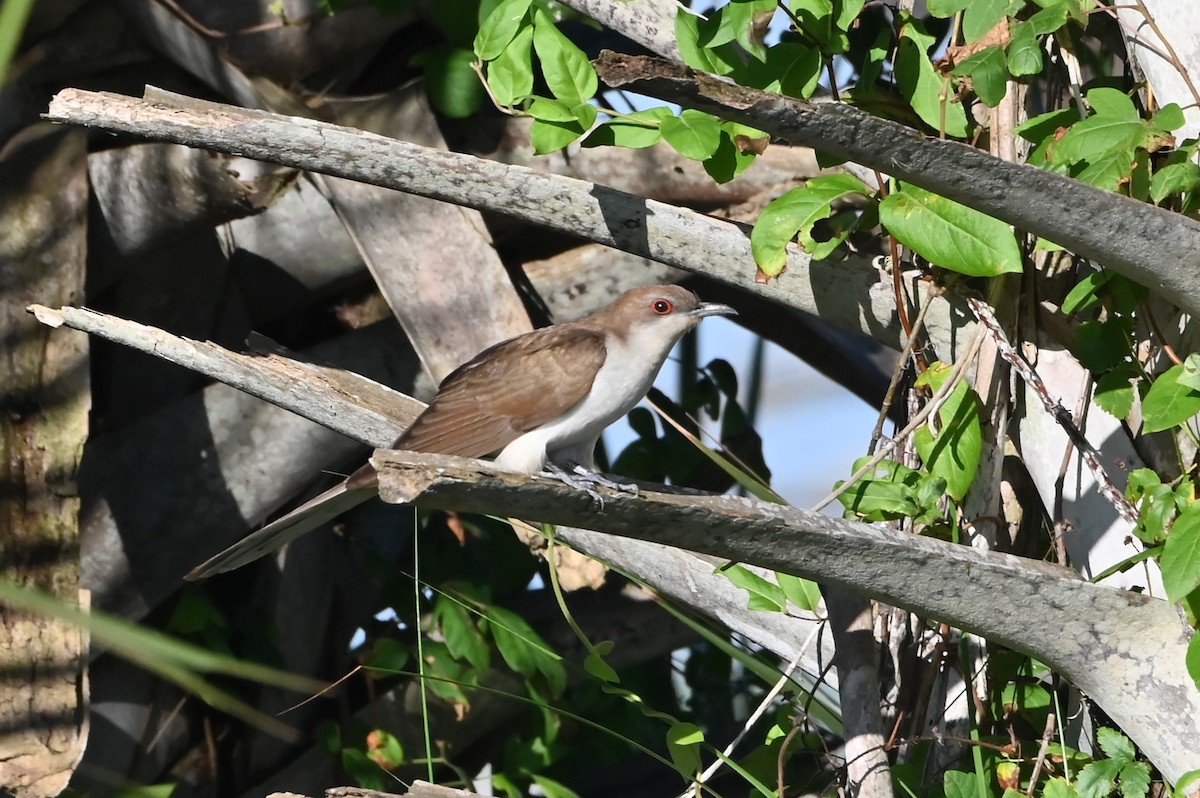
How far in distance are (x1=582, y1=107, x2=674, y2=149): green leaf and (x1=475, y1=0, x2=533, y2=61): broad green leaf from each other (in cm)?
22

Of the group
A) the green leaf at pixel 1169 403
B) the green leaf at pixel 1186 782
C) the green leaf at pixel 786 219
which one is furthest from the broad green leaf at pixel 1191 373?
the green leaf at pixel 786 219

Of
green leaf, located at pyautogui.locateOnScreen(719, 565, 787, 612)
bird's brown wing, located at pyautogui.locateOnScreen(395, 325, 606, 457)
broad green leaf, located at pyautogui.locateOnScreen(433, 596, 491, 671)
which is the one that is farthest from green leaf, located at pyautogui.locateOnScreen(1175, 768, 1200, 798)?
broad green leaf, located at pyautogui.locateOnScreen(433, 596, 491, 671)

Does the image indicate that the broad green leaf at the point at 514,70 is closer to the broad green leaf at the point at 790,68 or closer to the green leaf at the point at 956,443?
the broad green leaf at the point at 790,68

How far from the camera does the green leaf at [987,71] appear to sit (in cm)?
223

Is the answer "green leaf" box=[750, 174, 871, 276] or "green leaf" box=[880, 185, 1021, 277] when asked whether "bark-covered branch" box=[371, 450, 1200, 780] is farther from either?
"green leaf" box=[750, 174, 871, 276]

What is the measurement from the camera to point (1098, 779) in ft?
6.87

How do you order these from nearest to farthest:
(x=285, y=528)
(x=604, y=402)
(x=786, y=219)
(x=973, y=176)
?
(x=973, y=176)
(x=786, y=219)
(x=285, y=528)
(x=604, y=402)

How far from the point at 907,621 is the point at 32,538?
205 cm

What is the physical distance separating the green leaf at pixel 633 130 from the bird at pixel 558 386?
0.89 metres

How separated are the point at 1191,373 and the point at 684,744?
104 centimetres

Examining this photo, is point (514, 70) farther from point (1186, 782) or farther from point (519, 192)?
point (1186, 782)

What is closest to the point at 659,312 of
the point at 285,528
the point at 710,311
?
the point at 710,311

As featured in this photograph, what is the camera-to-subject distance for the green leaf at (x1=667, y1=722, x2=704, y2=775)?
227 centimetres

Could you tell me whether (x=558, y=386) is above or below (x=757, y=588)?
above
